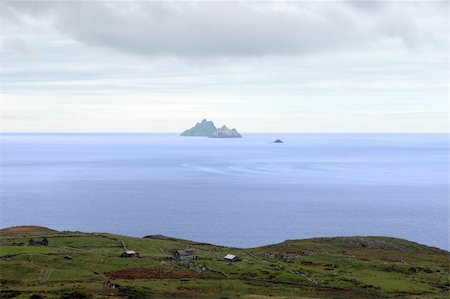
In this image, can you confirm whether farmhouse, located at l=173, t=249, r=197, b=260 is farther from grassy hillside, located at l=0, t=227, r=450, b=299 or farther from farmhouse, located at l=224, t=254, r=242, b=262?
farmhouse, located at l=224, t=254, r=242, b=262

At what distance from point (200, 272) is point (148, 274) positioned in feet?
35.3

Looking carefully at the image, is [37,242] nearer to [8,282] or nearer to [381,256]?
[8,282]

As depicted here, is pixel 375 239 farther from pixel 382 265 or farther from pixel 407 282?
pixel 407 282

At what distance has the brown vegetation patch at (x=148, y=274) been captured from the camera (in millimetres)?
99125

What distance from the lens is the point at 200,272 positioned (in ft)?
346

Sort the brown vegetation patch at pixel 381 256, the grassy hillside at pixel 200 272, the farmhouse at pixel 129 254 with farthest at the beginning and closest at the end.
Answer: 1. the brown vegetation patch at pixel 381 256
2. the farmhouse at pixel 129 254
3. the grassy hillside at pixel 200 272

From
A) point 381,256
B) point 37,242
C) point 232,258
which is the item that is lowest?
point 381,256

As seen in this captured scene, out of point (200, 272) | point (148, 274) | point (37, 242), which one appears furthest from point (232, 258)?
point (37, 242)

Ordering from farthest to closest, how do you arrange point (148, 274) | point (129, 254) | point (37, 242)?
point (37, 242)
point (129, 254)
point (148, 274)

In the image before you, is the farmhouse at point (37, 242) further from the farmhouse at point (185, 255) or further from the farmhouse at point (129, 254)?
the farmhouse at point (185, 255)

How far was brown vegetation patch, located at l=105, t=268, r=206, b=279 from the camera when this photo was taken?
325ft

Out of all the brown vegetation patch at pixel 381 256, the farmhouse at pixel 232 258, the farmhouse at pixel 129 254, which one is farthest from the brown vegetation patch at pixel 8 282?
the brown vegetation patch at pixel 381 256

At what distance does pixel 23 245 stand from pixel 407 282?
85.6 metres

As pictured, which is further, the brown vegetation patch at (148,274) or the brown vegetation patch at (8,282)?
the brown vegetation patch at (148,274)
